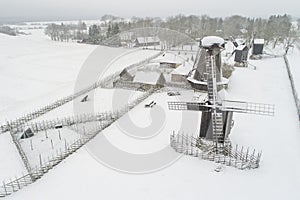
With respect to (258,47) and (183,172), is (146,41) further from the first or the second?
(183,172)

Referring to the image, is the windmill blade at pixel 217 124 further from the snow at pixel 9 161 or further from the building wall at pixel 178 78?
the building wall at pixel 178 78

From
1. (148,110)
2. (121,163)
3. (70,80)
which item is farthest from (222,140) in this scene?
(70,80)

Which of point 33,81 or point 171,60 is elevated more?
point 171,60

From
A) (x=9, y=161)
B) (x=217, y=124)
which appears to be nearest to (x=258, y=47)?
(x=217, y=124)

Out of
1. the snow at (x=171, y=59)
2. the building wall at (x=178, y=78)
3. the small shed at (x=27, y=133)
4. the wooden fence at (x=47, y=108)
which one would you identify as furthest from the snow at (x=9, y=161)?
the snow at (x=171, y=59)

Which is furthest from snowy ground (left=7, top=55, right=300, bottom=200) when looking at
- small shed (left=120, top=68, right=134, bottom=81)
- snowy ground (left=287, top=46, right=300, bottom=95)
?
snowy ground (left=287, top=46, right=300, bottom=95)

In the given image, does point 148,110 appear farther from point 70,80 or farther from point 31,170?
point 70,80
